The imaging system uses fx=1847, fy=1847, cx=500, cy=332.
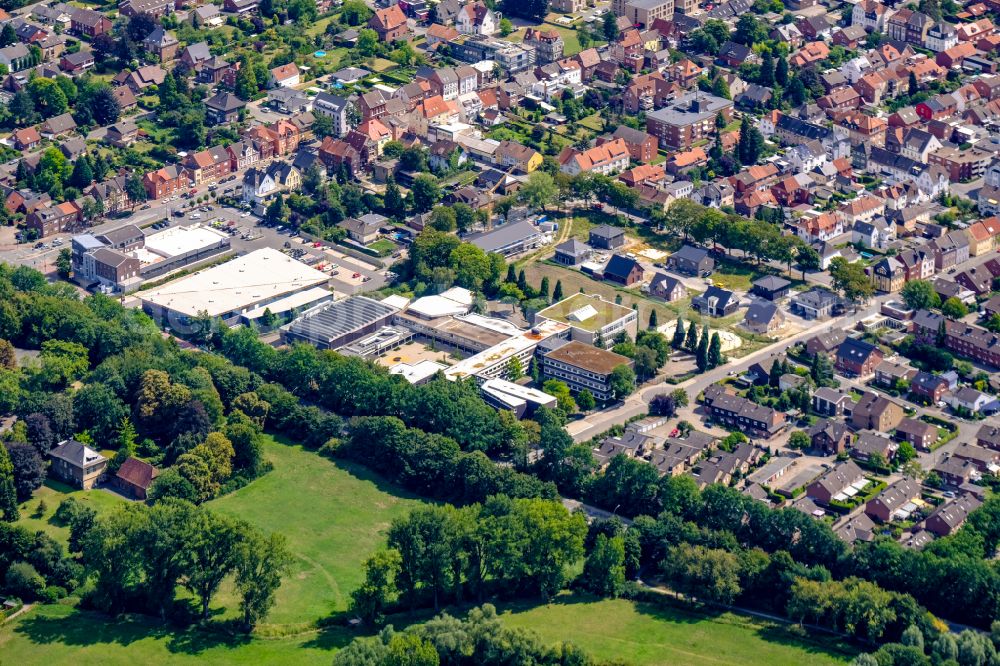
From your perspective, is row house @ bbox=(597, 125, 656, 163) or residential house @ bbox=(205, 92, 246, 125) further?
residential house @ bbox=(205, 92, 246, 125)

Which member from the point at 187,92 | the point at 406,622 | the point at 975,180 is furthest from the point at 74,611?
the point at 975,180

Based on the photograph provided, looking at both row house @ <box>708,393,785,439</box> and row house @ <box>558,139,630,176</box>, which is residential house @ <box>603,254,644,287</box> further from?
row house @ <box>708,393,785,439</box>

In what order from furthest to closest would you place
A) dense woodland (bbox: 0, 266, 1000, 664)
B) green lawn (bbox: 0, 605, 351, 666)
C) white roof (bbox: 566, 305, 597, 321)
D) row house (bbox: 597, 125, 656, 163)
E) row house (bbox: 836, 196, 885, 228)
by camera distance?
row house (bbox: 597, 125, 656, 163) < row house (bbox: 836, 196, 885, 228) < white roof (bbox: 566, 305, 597, 321) < dense woodland (bbox: 0, 266, 1000, 664) < green lawn (bbox: 0, 605, 351, 666)

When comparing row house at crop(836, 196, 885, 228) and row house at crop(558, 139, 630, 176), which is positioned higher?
row house at crop(836, 196, 885, 228)

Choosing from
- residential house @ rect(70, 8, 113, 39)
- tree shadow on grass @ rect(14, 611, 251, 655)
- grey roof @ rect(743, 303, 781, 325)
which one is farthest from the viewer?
residential house @ rect(70, 8, 113, 39)

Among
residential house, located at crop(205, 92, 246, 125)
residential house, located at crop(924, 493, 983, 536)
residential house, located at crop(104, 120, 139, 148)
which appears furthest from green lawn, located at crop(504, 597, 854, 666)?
residential house, located at crop(205, 92, 246, 125)

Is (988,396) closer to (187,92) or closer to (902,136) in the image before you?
(902,136)
